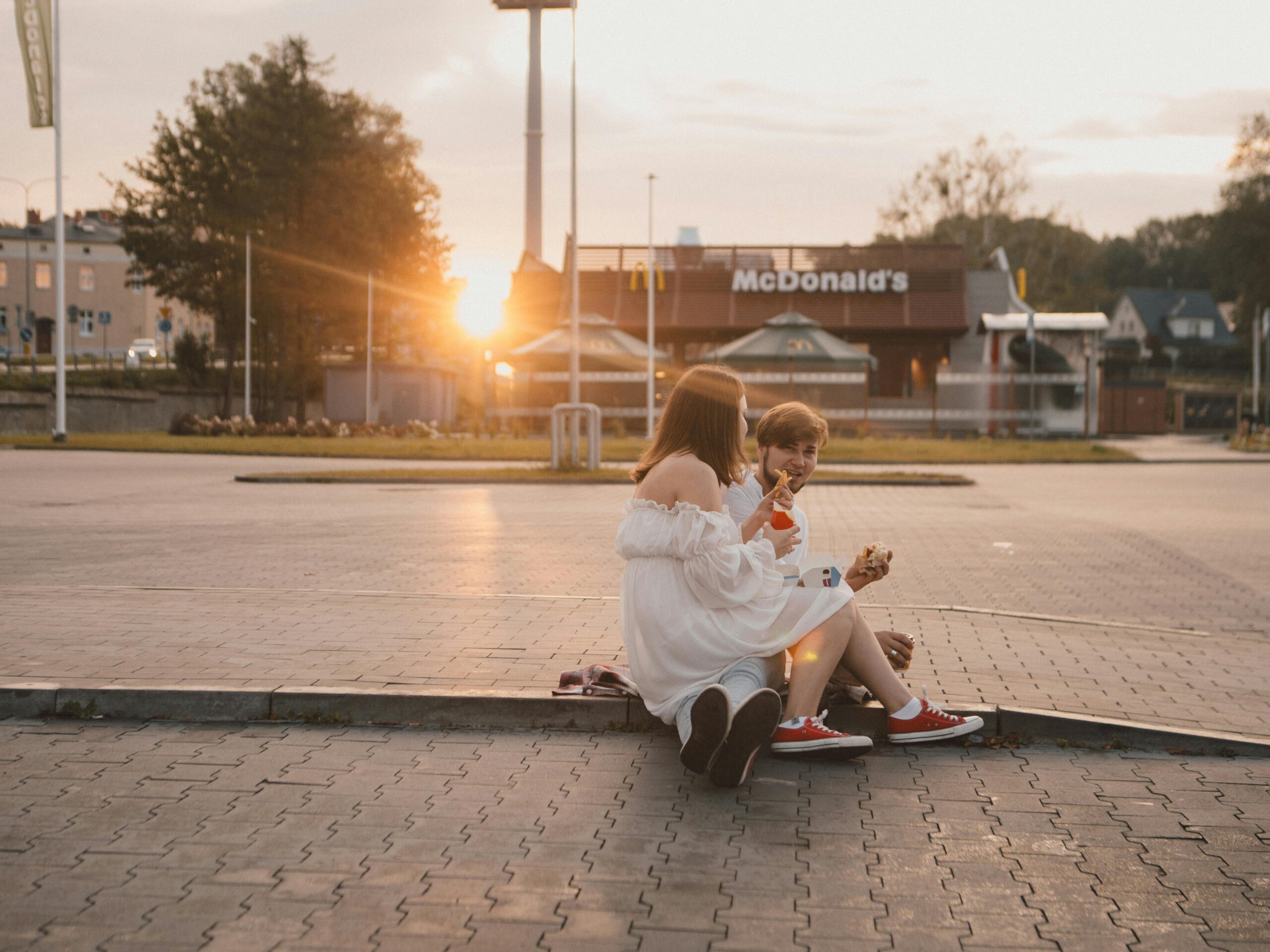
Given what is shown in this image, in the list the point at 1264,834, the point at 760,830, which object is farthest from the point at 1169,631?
the point at 760,830

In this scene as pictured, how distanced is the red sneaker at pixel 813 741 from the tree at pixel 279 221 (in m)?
47.3

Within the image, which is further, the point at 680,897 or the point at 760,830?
the point at 760,830

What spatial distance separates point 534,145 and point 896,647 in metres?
52.9

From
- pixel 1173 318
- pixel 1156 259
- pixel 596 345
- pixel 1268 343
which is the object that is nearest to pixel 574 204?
pixel 596 345

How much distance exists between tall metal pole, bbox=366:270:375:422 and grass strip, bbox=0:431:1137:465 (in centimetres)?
832

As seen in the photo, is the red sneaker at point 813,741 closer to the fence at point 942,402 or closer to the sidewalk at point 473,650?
the sidewalk at point 473,650

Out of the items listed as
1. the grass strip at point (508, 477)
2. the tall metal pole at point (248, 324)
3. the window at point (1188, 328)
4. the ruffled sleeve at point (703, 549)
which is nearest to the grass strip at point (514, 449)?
the grass strip at point (508, 477)

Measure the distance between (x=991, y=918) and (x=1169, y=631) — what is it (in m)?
4.82

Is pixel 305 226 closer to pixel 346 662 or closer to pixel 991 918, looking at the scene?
pixel 346 662

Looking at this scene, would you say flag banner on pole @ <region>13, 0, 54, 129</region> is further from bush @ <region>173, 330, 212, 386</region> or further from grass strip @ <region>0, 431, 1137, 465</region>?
bush @ <region>173, 330, 212, 386</region>

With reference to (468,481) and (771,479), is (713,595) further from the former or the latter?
(468,481)

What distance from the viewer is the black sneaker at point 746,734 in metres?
4.32

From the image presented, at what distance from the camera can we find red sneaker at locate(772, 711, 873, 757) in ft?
15.7

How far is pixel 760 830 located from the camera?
13.3 feet
